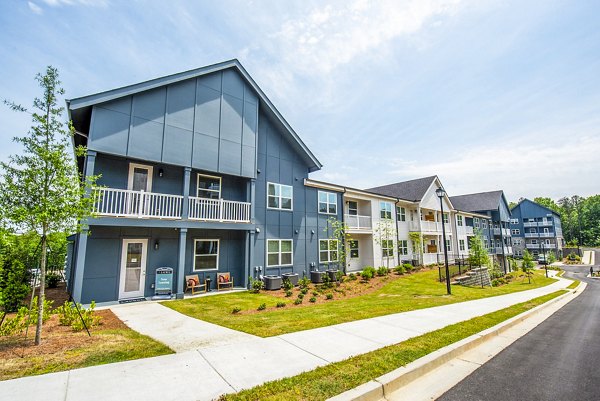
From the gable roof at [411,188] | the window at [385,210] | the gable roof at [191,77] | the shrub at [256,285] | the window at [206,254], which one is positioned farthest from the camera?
the gable roof at [411,188]

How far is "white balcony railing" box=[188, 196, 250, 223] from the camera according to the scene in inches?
535

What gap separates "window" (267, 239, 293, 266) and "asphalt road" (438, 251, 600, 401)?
11.9m

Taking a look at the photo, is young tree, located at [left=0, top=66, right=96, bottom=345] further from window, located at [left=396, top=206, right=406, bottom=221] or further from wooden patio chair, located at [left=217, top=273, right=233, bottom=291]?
window, located at [left=396, top=206, right=406, bottom=221]

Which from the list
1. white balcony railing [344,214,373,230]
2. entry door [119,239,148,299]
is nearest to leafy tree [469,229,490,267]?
white balcony railing [344,214,373,230]

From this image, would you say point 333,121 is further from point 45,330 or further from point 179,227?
point 45,330

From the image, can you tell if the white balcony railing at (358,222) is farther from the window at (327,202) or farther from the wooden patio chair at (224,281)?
the wooden patio chair at (224,281)

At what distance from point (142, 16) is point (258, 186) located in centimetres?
934

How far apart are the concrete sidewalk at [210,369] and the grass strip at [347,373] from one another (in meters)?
0.25

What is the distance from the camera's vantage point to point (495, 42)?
941cm

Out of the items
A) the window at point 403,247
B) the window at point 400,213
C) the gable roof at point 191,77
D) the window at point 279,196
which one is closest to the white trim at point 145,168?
the gable roof at point 191,77

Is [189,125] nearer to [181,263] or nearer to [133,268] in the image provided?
[181,263]

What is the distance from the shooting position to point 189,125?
13.5 m

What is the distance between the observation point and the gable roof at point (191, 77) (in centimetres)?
1090

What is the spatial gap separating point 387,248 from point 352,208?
474 centimetres
